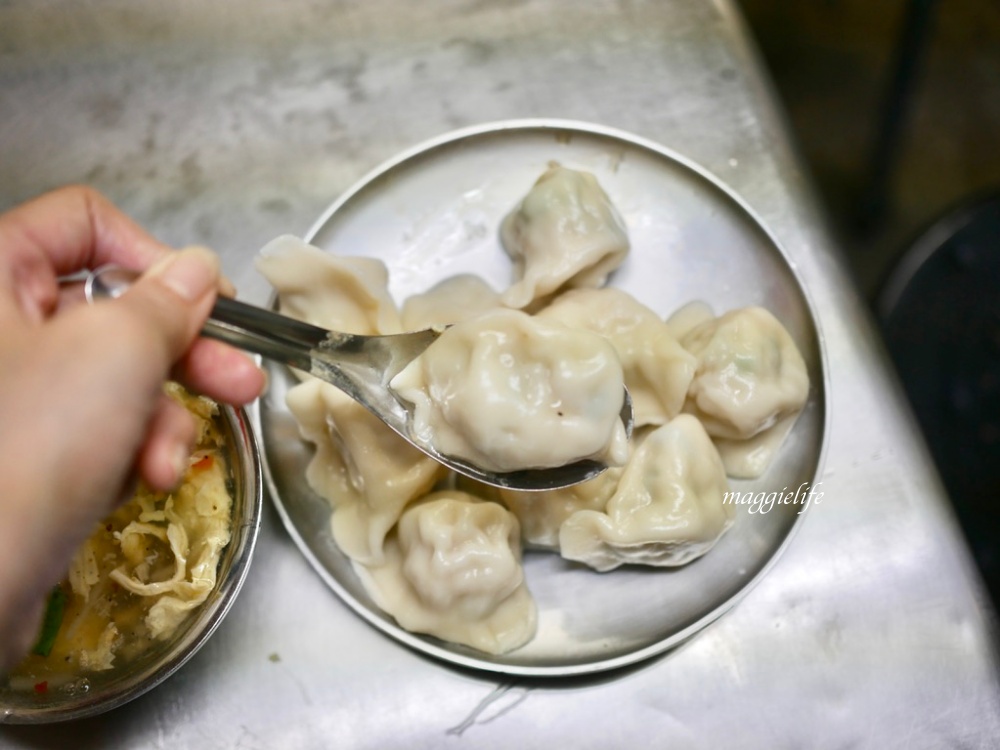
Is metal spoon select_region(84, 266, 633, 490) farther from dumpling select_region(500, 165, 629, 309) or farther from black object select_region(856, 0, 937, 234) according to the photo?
black object select_region(856, 0, 937, 234)

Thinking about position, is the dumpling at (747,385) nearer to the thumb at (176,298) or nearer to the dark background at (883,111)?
the thumb at (176,298)

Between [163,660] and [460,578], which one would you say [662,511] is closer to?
[460,578]

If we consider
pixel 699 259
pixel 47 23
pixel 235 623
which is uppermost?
pixel 47 23

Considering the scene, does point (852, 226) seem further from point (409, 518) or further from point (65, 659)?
point (65, 659)

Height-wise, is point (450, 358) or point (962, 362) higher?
point (450, 358)

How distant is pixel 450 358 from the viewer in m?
1.20

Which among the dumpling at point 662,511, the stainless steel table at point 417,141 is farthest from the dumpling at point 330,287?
the dumpling at point 662,511

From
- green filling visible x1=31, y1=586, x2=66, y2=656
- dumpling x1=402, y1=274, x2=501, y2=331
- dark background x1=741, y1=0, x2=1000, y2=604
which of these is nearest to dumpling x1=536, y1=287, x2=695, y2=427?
dumpling x1=402, y1=274, x2=501, y2=331

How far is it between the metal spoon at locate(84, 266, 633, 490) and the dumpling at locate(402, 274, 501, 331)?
143mm

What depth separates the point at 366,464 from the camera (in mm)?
1271

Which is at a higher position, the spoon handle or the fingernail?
the fingernail

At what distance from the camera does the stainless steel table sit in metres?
1.32

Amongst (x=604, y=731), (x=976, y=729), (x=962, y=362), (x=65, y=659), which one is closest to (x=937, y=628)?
(x=976, y=729)

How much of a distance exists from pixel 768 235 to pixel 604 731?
89 centimetres
